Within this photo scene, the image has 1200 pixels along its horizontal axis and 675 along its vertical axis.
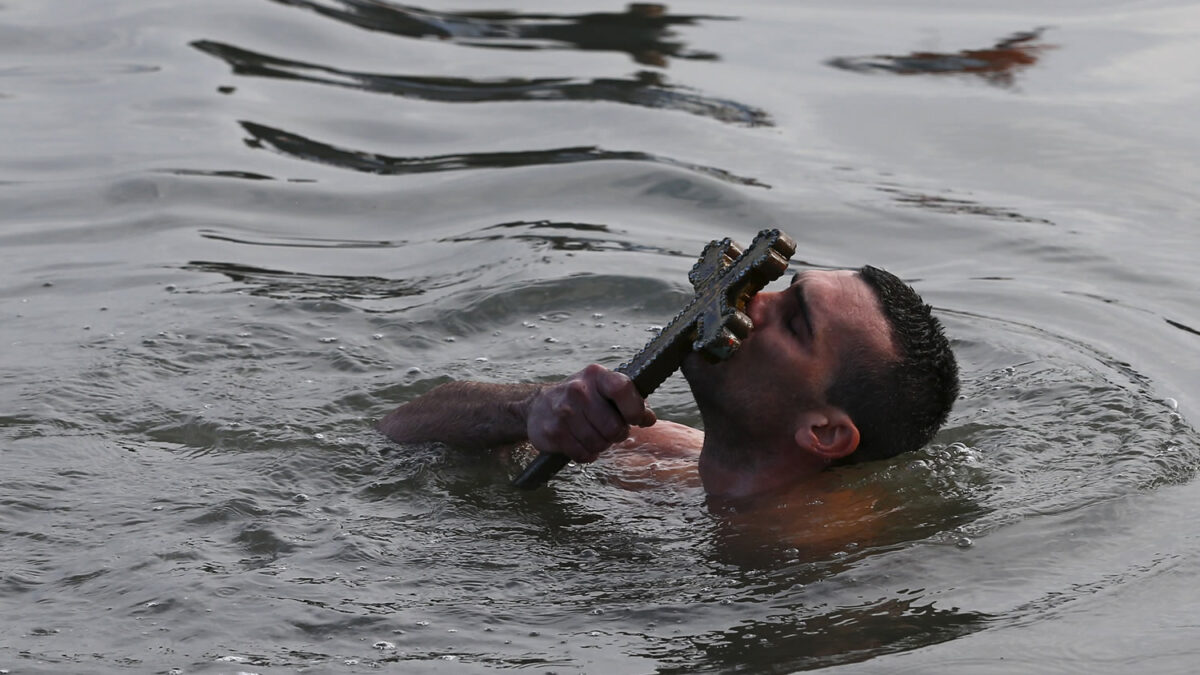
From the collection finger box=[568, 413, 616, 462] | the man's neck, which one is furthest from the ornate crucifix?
the man's neck

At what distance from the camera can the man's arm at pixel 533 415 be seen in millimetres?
5223

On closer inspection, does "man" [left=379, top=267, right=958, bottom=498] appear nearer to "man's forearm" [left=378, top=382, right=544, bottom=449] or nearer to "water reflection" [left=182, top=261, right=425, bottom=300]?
"man's forearm" [left=378, top=382, right=544, bottom=449]

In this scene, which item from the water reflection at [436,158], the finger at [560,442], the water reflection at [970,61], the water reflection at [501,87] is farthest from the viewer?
the water reflection at [970,61]

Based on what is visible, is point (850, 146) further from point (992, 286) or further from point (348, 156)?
point (348, 156)

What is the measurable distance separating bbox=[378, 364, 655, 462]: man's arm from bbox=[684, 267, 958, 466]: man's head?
39 cm

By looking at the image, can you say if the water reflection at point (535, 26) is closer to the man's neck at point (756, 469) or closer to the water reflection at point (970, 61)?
the water reflection at point (970, 61)

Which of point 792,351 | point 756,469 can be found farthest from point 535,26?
point 792,351

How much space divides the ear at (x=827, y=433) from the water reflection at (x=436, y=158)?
446 centimetres

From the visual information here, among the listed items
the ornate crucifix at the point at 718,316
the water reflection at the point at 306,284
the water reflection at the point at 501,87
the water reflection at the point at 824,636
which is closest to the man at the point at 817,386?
the ornate crucifix at the point at 718,316

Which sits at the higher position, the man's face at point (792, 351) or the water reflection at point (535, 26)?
the water reflection at point (535, 26)

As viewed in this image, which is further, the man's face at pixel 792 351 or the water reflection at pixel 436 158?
the water reflection at pixel 436 158

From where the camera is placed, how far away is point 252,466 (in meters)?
6.32

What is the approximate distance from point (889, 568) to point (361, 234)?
459cm

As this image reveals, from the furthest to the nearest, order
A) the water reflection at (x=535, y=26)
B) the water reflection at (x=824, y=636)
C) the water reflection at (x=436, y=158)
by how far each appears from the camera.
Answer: the water reflection at (x=535, y=26), the water reflection at (x=436, y=158), the water reflection at (x=824, y=636)
